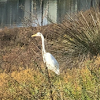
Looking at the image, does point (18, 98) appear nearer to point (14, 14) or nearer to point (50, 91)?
point (50, 91)

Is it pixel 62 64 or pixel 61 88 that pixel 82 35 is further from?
pixel 61 88

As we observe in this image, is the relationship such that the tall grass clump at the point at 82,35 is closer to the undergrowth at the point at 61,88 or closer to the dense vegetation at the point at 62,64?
the dense vegetation at the point at 62,64

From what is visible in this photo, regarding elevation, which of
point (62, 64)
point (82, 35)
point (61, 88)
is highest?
point (82, 35)

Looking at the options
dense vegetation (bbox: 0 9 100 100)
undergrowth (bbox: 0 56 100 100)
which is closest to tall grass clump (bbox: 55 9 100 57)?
dense vegetation (bbox: 0 9 100 100)

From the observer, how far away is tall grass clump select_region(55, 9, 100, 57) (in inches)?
163

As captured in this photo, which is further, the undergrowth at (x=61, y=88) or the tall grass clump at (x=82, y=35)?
the tall grass clump at (x=82, y=35)

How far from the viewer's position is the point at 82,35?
4254 mm

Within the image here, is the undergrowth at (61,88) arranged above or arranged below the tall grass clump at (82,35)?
below

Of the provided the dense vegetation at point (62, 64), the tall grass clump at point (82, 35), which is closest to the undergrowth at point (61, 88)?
the dense vegetation at point (62, 64)

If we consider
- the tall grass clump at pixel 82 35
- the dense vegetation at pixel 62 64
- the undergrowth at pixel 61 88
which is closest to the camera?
the undergrowth at pixel 61 88

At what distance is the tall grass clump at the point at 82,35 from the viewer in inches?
163

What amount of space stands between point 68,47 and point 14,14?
8448mm

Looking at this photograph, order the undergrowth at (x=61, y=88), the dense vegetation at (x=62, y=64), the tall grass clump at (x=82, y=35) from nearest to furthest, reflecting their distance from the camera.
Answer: the undergrowth at (x=61, y=88)
the dense vegetation at (x=62, y=64)
the tall grass clump at (x=82, y=35)

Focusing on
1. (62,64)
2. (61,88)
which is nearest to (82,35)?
(62,64)
